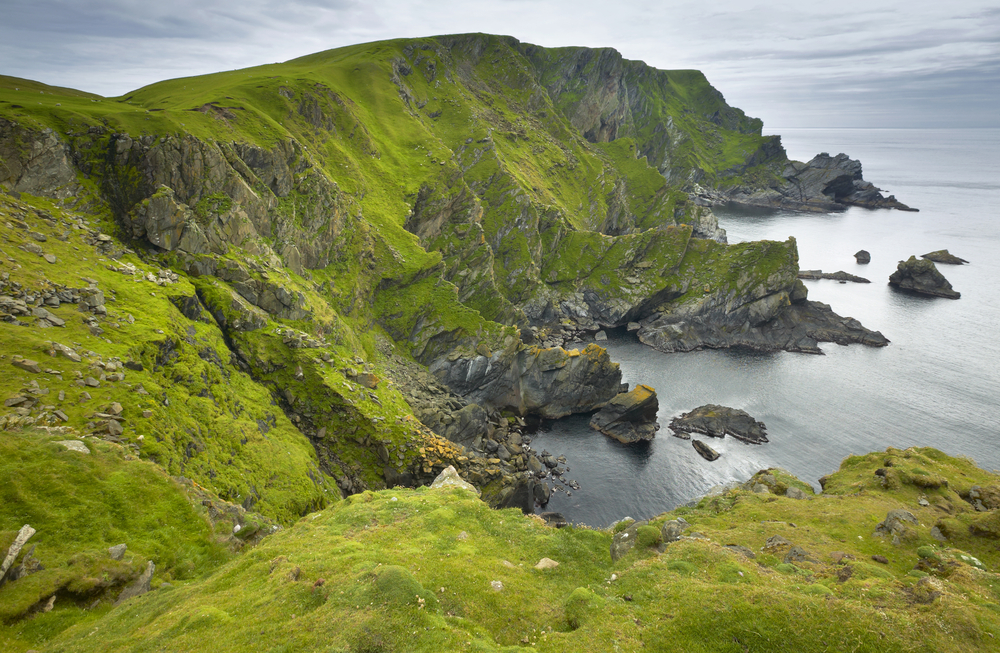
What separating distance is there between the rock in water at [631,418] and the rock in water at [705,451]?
6.51 meters

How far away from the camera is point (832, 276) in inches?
5694

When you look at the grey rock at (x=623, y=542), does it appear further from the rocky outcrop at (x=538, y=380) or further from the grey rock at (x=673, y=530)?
the rocky outcrop at (x=538, y=380)

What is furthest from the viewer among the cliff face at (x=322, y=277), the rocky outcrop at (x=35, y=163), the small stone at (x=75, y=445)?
the rocky outcrop at (x=35, y=163)

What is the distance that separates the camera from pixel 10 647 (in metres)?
15.4

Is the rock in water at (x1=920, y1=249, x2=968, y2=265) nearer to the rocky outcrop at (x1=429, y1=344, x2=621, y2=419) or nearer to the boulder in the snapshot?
the rocky outcrop at (x1=429, y1=344, x2=621, y2=419)

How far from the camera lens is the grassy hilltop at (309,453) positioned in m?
17.2

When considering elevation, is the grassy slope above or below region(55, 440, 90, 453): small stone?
below

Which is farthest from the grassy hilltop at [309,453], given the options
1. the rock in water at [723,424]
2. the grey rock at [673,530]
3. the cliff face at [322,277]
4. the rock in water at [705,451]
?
the rock in water at [705,451]

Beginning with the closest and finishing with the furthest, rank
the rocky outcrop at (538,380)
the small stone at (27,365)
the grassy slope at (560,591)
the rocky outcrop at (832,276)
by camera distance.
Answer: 1. the grassy slope at (560,591)
2. the small stone at (27,365)
3. the rocky outcrop at (538,380)
4. the rocky outcrop at (832,276)

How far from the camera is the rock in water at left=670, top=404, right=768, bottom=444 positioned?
234ft

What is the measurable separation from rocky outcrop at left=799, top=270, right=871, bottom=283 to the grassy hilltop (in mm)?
105525

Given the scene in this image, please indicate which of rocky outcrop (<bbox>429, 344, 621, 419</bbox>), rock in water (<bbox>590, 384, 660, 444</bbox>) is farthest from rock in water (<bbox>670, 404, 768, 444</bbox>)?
rocky outcrop (<bbox>429, 344, 621, 419</bbox>)

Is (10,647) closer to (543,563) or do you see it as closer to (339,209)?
(543,563)

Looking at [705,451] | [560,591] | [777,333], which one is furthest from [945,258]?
[560,591]
